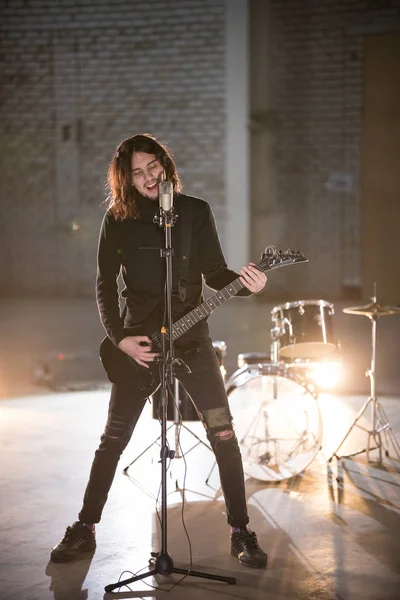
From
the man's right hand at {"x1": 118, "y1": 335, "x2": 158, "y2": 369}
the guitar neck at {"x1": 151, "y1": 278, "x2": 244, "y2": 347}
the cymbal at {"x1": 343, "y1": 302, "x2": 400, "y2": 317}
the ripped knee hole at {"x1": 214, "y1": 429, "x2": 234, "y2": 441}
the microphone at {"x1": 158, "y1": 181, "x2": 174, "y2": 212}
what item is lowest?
the ripped knee hole at {"x1": 214, "y1": 429, "x2": 234, "y2": 441}

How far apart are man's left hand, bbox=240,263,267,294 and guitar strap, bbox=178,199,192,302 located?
0.35m

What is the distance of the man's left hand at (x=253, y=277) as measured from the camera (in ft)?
14.4

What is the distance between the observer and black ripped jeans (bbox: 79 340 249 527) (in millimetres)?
4637

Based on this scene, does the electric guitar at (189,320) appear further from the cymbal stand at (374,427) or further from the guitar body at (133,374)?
the cymbal stand at (374,427)

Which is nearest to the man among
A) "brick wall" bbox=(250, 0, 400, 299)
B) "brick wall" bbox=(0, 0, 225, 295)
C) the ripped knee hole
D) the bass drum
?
the ripped knee hole

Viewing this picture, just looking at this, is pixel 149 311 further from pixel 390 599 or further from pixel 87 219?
pixel 87 219

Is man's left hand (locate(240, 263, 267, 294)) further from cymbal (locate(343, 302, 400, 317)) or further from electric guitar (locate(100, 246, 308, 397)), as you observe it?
cymbal (locate(343, 302, 400, 317))

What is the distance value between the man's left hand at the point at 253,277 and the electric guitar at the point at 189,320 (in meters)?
0.03

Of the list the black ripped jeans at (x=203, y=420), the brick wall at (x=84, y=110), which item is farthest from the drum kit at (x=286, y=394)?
the brick wall at (x=84, y=110)

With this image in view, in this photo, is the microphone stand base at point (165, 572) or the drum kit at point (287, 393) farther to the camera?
the drum kit at point (287, 393)

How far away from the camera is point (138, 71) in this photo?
14.3 m

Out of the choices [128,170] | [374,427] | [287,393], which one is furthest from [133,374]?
[374,427]

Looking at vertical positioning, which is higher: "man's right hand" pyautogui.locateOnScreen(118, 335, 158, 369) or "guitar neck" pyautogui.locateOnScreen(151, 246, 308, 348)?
"guitar neck" pyautogui.locateOnScreen(151, 246, 308, 348)

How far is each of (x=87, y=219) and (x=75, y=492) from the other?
9.19 meters
